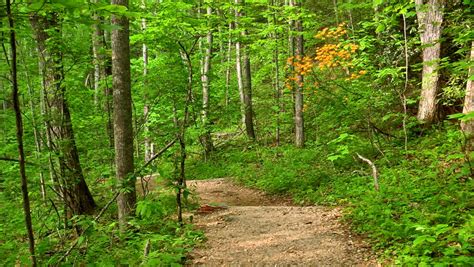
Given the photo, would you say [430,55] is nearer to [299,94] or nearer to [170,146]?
[299,94]

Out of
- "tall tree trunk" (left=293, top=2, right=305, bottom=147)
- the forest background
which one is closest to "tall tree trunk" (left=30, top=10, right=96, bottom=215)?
the forest background

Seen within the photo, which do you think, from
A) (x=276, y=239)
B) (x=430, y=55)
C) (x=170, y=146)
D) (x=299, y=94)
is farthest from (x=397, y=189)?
(x=299, y=94)

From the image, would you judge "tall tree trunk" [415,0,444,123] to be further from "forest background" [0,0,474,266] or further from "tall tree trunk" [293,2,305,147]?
"tall tree trunk" [293,2,305,147]

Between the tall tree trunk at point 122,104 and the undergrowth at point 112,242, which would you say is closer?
the undergrowth at point 112,242

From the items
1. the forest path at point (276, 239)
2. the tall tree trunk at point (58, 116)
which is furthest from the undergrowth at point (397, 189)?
the tall tree trunk at point (58, 116)

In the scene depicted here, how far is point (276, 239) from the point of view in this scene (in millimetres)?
5707

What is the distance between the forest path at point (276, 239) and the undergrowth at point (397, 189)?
37 cm

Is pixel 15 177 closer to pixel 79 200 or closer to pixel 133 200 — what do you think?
pixel 79 200

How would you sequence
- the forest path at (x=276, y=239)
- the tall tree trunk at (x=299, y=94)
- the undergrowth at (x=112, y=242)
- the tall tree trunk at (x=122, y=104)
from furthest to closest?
the tall tree trunk at (x=299, y=94) → the tall tree trunk at (x=122, y=104) → the forest path at (x=276, y=239) → the undergrowth at (x=112, y=242)

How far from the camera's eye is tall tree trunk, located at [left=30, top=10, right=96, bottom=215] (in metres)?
5.81

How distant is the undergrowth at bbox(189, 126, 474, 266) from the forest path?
37cm

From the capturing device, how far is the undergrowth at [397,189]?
4.16 m

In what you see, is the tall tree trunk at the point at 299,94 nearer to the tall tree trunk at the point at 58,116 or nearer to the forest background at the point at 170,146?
the forest background at the point at 170,146

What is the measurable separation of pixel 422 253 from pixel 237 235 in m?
3.02
